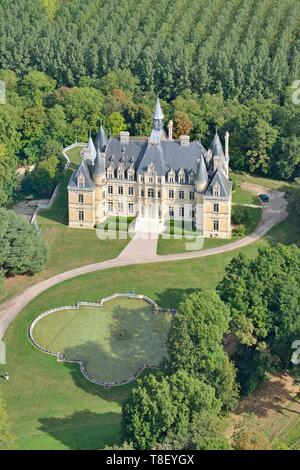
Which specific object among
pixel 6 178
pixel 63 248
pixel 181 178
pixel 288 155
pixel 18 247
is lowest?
pixel 63 248

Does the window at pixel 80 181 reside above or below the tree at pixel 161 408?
above

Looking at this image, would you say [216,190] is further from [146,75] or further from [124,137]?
[146,75]

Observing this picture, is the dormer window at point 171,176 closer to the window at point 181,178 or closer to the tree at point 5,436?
the window at point 181,178

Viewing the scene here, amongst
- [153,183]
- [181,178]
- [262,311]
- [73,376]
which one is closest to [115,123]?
[153,183]

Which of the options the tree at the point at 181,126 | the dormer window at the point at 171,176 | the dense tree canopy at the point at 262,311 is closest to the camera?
the dense tree canopy at the point at 262,311

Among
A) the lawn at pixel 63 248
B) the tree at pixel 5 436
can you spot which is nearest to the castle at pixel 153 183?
the lawn at pixel 63 248

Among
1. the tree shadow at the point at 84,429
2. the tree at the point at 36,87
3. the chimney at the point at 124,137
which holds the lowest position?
the tree shadow at the point at 84,429

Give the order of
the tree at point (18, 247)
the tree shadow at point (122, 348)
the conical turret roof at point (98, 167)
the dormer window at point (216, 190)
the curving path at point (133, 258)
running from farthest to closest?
the conical turret roof at point (98, 167)
the dormer window at point (216, 190)
the tree at point (18, 247)
the curving path at point (133, 258)
the tree shadow at point (122, 348)
